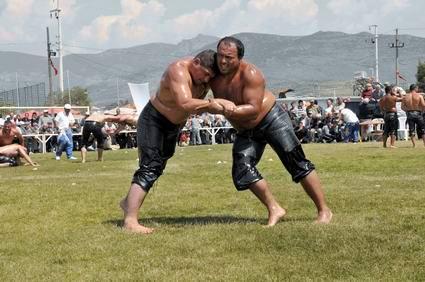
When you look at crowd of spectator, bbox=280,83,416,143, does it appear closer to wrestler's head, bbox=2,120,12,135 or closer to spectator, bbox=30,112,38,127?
spectator, bbox=30,112,38,127

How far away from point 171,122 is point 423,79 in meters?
95.5

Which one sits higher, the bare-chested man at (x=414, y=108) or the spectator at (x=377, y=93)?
the spectator at (x=377, y=93)

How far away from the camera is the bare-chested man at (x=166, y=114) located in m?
5.96

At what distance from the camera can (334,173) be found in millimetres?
11695

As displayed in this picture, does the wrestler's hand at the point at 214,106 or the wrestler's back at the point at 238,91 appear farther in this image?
the wrestler's back at the point at 238,91

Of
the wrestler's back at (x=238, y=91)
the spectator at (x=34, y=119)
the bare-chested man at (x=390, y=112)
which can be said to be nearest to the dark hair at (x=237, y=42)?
the wrestler's back at (x=238, y=91)

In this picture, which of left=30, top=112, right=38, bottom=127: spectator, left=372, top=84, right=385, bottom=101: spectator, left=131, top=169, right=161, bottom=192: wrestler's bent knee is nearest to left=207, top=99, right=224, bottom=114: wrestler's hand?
left=131, top=169, right=161, bottom=192: wrestler's bent knee

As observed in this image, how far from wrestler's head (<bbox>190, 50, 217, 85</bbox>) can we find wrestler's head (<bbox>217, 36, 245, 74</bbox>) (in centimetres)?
10

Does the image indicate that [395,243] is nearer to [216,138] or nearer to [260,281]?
[260,281]

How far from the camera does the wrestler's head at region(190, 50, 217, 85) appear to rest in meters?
6.10

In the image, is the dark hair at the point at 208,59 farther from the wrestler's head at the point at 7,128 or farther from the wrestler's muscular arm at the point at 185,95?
the wrestler's head at the point at 7,128

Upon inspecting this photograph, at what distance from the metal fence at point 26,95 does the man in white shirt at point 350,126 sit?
28.0m

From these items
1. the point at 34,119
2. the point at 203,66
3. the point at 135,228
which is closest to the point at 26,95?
the point at 34,119

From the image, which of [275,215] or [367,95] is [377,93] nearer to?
[367,95]
